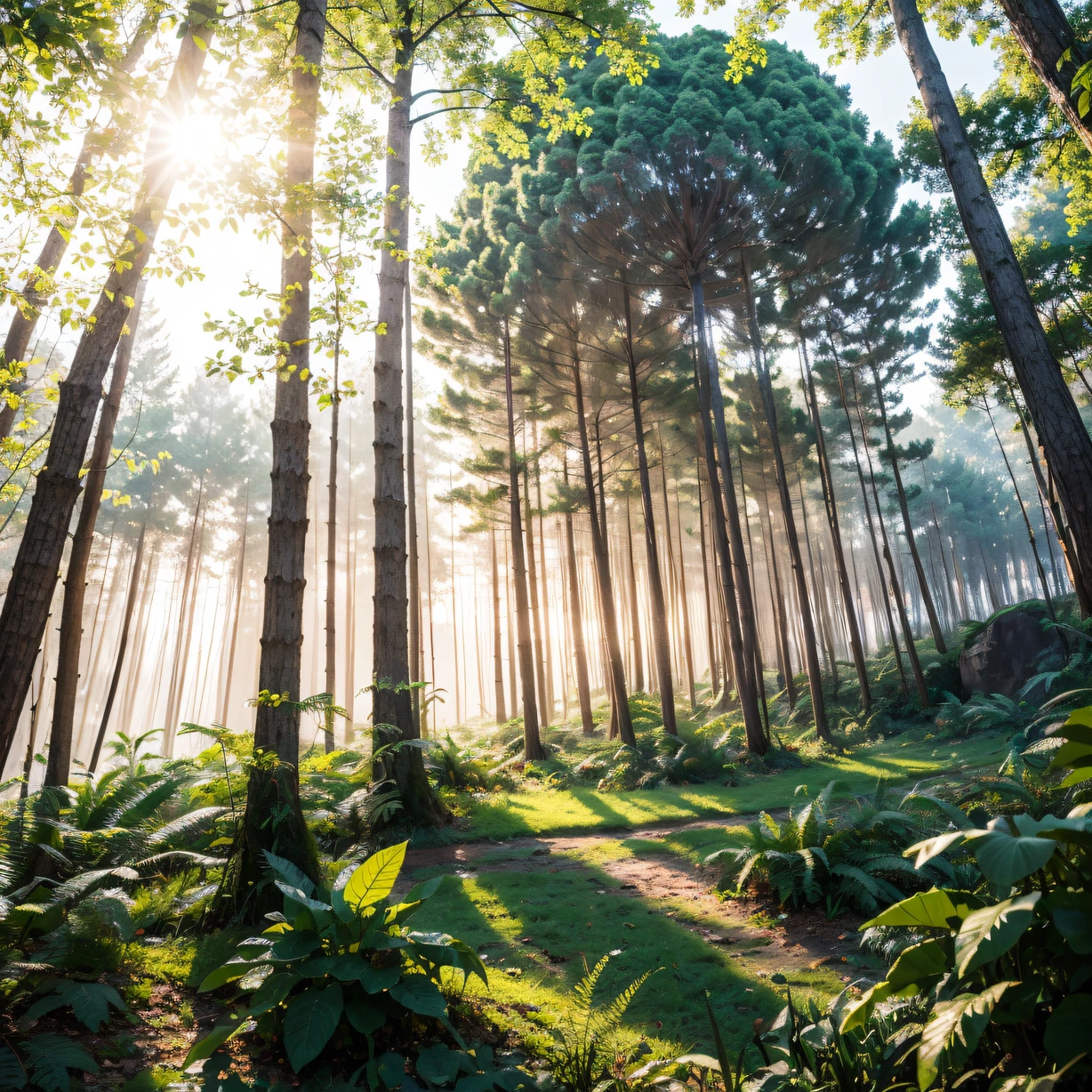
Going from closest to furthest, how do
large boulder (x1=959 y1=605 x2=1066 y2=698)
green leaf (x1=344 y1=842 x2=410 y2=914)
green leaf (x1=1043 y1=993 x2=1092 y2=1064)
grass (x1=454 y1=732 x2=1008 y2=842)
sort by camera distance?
1. green leaf (x1=1043 y1=993 x2=1092 y2=1064)
2. green leaf (x1=344 y1=842 x2=410 y2=914)
3. grass (x1=454 y1=732 x2=1008 y2=842)
4. large boulder (x1=959 y1=605 x2=1066 y2=698)

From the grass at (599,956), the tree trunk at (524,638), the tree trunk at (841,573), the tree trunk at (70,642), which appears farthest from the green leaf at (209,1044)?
the tree trunk at (841,573)

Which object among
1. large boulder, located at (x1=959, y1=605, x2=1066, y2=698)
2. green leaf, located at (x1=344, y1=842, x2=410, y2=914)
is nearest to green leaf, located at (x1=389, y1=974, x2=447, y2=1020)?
green leaf, located at (x1=344, y1=842, x2=410, y2=914)

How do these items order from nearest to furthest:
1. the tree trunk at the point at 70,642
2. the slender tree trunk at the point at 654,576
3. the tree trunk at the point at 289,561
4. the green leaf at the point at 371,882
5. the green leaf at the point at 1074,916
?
1. the green leaf at the point at 1074,916
2. the green leaf at the point at 371,882
3. the tree trunk at the point at 289,561
4. the tree trunk at the point at 70,642
5. the slender tree trunk at the point at 654,576

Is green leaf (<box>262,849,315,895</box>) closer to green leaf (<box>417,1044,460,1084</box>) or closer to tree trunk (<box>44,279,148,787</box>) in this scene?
green leaf (<box>417,1044,460,1084</box>)

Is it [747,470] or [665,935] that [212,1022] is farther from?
[747,470]

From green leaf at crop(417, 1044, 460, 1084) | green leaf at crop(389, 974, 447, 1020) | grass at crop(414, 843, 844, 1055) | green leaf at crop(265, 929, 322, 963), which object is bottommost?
grass at crop(414, 843, 844, 1055)

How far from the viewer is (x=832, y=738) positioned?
14133 millimetres

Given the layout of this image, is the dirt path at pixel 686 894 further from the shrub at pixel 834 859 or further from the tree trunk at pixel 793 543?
the tree trunk at pixel 793 543

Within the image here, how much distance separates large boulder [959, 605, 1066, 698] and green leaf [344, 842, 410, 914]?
1709 centimetres

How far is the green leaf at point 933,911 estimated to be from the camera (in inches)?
76.2

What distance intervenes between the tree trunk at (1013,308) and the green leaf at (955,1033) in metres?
5.08

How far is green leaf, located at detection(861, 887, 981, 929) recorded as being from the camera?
76.2 inches

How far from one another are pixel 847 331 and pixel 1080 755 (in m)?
19.2

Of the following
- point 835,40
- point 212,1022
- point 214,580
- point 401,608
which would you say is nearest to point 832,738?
point 401,608
